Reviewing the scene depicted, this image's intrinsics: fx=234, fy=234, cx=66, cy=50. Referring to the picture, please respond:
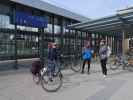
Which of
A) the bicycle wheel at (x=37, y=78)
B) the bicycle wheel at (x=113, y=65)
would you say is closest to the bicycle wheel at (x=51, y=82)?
the bicycle wheel at (x=37, y=78)

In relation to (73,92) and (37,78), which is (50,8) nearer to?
(37,78)

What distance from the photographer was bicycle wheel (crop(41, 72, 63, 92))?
7106 mm

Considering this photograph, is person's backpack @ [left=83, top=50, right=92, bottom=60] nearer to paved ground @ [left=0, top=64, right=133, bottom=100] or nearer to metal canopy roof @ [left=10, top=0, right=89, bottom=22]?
paved ground @ [left=0, top=64, right=133, bottom=100]

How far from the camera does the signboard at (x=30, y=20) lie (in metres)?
13.4

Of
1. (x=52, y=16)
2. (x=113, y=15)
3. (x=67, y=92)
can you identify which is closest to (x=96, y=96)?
(x=67, y=92)

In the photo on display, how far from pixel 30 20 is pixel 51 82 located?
818 centimetres

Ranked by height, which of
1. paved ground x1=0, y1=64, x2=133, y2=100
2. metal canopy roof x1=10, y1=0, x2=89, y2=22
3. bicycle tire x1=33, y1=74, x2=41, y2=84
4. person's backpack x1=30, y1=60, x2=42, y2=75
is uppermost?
metal canopy roof x1=10, y1=0, x2=89, y2=22

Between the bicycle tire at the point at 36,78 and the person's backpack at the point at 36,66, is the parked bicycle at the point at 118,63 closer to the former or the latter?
the bicycle tire at the point at 36,78

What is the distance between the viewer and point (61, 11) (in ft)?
59.1

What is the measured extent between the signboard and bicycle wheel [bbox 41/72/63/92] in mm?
6828

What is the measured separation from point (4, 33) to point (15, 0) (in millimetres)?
2349

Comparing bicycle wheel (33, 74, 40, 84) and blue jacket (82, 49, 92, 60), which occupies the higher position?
blue jacket (82, 49, 92, 60)

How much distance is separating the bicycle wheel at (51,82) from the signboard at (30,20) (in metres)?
6.83

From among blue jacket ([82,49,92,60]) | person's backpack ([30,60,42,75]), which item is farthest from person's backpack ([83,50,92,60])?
person's backpack ([30,60,42,75])
